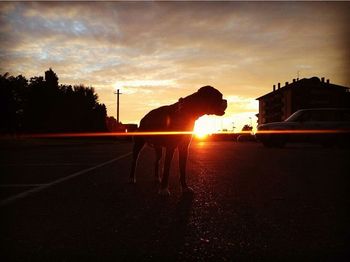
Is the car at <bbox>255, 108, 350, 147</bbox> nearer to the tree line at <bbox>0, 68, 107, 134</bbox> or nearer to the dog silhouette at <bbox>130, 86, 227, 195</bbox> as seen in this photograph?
the dog silhouette at <bbox>130, 86, 227, 195</bbox>

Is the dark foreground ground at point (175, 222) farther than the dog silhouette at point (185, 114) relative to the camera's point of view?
No

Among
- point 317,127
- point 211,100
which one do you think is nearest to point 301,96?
point 317,127

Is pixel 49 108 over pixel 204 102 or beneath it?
over

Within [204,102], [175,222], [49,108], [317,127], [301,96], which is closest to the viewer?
[175,222]

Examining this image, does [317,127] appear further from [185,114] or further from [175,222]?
[175,222]

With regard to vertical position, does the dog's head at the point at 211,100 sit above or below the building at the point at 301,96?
below

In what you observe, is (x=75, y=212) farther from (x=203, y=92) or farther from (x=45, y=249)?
(x=203, y=92)

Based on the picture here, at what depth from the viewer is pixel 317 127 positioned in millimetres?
19219

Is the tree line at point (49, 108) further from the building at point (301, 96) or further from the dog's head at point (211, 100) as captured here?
the dog's head at point (211, 100)

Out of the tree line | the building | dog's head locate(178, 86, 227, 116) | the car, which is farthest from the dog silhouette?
the building

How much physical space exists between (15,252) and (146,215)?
1457 millimetres

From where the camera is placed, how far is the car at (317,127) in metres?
19.4

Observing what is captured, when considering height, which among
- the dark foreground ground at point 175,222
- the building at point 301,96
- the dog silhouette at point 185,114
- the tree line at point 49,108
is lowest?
the dark foreground ground at point 175,222

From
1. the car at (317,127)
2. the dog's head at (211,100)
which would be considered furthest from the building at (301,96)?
the dog's head at (211,100)
